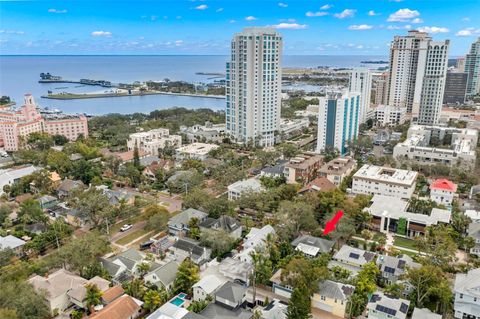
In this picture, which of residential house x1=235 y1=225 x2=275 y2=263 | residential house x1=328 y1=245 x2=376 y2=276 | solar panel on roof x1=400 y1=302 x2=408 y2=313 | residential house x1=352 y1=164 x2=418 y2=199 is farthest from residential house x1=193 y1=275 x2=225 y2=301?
residential house x1=352 y1=164 x2=418 y2=199

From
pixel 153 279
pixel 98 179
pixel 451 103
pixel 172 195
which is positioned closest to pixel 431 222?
pixel 153 279

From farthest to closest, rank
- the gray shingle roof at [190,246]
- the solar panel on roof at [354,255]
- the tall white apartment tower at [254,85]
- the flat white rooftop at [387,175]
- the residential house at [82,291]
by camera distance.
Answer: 1. the tall white apartment tower at [254,85]
2. the flat white rooftop at [387,175]
3. the gray shingle roof at [190,246]
4. the solar panel on roof at [354,255]
5. the residential house at [82,291]

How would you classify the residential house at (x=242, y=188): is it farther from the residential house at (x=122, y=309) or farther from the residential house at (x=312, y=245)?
the residential house at (x=122, y=309)

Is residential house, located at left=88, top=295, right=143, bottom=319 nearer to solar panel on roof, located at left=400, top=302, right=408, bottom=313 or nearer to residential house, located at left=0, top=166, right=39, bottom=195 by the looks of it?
solar panel on roof, located at left=400, top=302, right=408, bottom=313

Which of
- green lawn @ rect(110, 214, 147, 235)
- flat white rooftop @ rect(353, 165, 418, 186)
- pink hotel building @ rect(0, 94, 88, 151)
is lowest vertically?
green lawn @ rect(110, 214, 147, 235)

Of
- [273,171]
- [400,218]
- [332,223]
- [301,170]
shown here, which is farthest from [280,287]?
[273,171]

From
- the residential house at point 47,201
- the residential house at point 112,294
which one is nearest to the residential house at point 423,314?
the residential house at point 112,294

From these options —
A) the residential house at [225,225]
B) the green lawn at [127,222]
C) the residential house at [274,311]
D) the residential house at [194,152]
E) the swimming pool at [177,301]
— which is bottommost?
the green lawn at [127,222]
